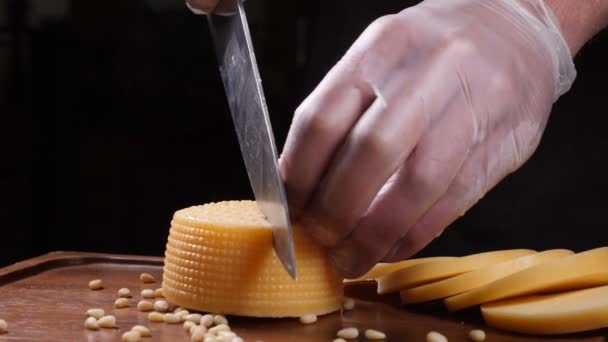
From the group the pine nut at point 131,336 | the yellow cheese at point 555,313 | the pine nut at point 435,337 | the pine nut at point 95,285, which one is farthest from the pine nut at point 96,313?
the yellow cheese at point 555,313

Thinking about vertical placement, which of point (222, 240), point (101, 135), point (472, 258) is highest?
point (222, 240)

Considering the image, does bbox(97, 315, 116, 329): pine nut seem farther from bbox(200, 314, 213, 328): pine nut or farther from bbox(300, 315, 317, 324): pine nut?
bbox(300, 315, 317, 324): pine nut

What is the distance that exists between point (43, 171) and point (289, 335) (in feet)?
5.34

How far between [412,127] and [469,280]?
1.25 feet

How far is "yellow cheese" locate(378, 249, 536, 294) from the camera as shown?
152 cm

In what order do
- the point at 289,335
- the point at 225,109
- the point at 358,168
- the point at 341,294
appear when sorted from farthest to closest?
the point at 225,109 < the point at 341,294 < the point at 289,335 < the point at 358,168

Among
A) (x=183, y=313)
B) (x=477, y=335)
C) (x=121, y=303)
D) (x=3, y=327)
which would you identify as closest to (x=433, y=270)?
(x=477, y=335)

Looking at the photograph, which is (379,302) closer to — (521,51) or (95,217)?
(521,51)

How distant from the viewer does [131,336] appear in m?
1.25

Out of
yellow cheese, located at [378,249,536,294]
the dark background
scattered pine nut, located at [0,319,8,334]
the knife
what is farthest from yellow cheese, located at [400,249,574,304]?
the dark background

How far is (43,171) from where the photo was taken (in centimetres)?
272

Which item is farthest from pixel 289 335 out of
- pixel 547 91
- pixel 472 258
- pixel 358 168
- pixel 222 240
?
pixel 547 91

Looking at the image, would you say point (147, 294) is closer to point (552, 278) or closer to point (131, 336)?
point (131, 336)

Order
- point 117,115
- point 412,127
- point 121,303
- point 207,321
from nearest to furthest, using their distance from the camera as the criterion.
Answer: point 412,127 < point 207,321 < point 121,303 < point 117,115
